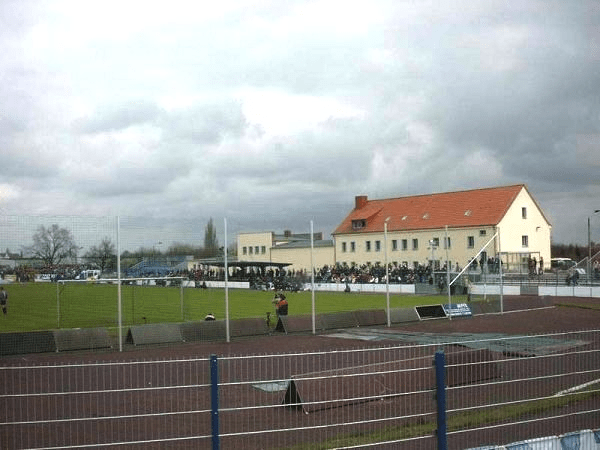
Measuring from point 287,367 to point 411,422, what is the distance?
6990mm

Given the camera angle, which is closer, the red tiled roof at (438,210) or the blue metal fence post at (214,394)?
the blue metal fence post at (214,394)

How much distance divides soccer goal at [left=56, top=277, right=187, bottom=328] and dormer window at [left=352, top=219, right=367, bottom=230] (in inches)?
2184

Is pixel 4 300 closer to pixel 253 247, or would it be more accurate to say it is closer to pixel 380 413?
pixel 253 247

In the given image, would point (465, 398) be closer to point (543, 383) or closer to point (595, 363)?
point (543, 383)

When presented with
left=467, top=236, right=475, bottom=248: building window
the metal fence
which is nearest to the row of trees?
the metal fence

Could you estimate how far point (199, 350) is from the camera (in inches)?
892

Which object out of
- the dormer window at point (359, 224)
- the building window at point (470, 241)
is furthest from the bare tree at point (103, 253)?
the dormer window at point (359, 224)

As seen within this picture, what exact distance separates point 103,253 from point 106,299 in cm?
346

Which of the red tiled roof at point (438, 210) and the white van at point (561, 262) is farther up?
the red tiled roof at point (438, 210)

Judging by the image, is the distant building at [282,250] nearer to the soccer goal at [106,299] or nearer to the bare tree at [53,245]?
the soccer goal at [106,299]

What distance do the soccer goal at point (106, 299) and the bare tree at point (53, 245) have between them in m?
1.21

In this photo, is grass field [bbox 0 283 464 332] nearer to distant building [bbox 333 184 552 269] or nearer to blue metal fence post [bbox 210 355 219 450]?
blue metal fence post [bbox 210 355 219 450]

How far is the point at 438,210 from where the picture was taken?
75688 mm

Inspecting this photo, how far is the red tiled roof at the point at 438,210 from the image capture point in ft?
230
